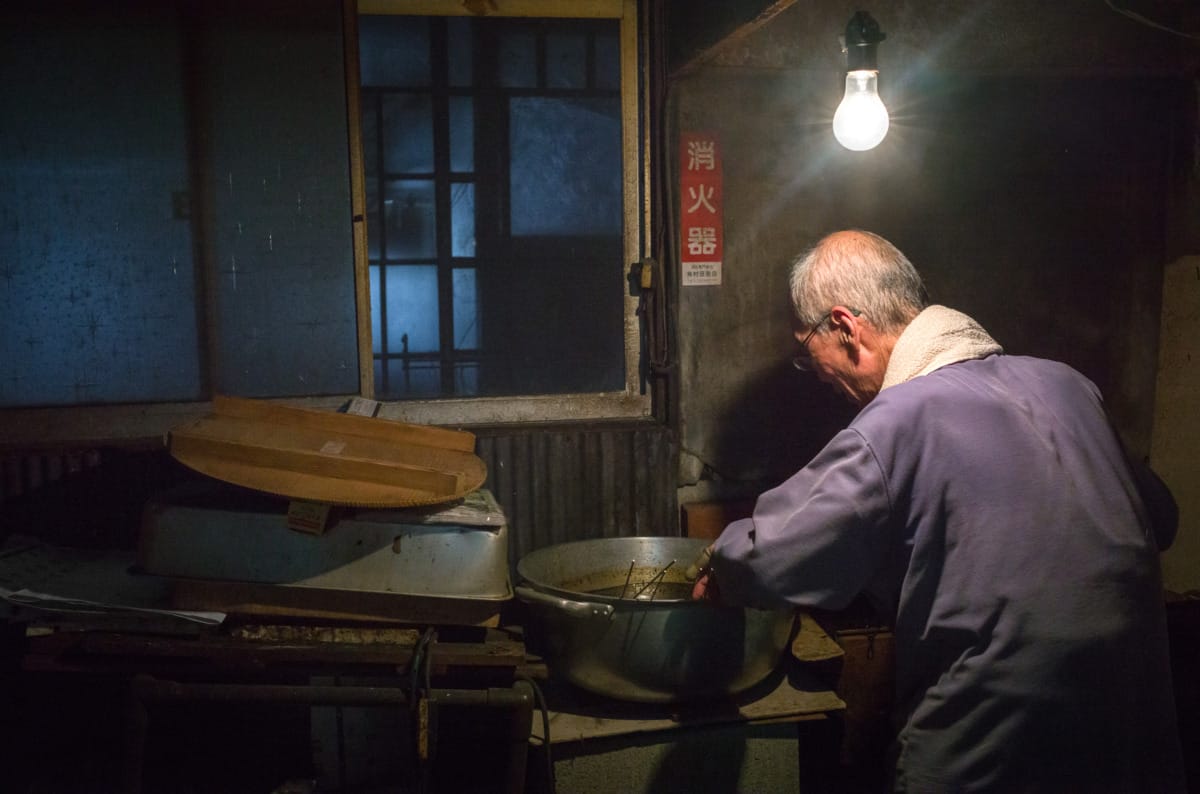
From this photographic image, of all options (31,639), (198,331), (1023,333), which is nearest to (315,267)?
(198,331)

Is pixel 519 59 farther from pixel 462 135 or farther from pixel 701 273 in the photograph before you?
pixel 701 273

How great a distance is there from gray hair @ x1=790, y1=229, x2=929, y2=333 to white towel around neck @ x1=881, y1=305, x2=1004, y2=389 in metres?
0.09

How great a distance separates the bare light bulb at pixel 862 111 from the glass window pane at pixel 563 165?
183 inches

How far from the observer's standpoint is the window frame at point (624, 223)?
380 centimetres

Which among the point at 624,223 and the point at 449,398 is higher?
the point at 624,223

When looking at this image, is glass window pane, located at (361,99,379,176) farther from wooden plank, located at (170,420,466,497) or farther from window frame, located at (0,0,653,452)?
wooden plank, located at (170,420,466,497)

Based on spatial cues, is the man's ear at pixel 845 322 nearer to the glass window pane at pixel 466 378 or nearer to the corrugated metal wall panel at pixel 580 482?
the corrugated metal wall panel at pixel 580 482

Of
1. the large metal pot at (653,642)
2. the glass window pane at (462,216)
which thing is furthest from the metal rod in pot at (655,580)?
the glass window pane at (462,216)

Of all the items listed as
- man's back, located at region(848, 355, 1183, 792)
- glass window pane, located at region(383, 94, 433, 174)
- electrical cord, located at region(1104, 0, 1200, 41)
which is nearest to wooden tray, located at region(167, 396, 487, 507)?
man's back, located at region(848, 355, 1183, 792)

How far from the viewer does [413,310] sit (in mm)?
8750

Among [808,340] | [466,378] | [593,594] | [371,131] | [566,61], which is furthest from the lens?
[371,131]

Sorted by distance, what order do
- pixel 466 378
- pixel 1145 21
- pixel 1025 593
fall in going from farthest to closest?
pixel 466 378 → pixel 1145 21 → pixel 1025 593

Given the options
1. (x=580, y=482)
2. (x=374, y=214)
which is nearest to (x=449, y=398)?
(x=580, y=482)

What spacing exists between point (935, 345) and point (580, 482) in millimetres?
1996
